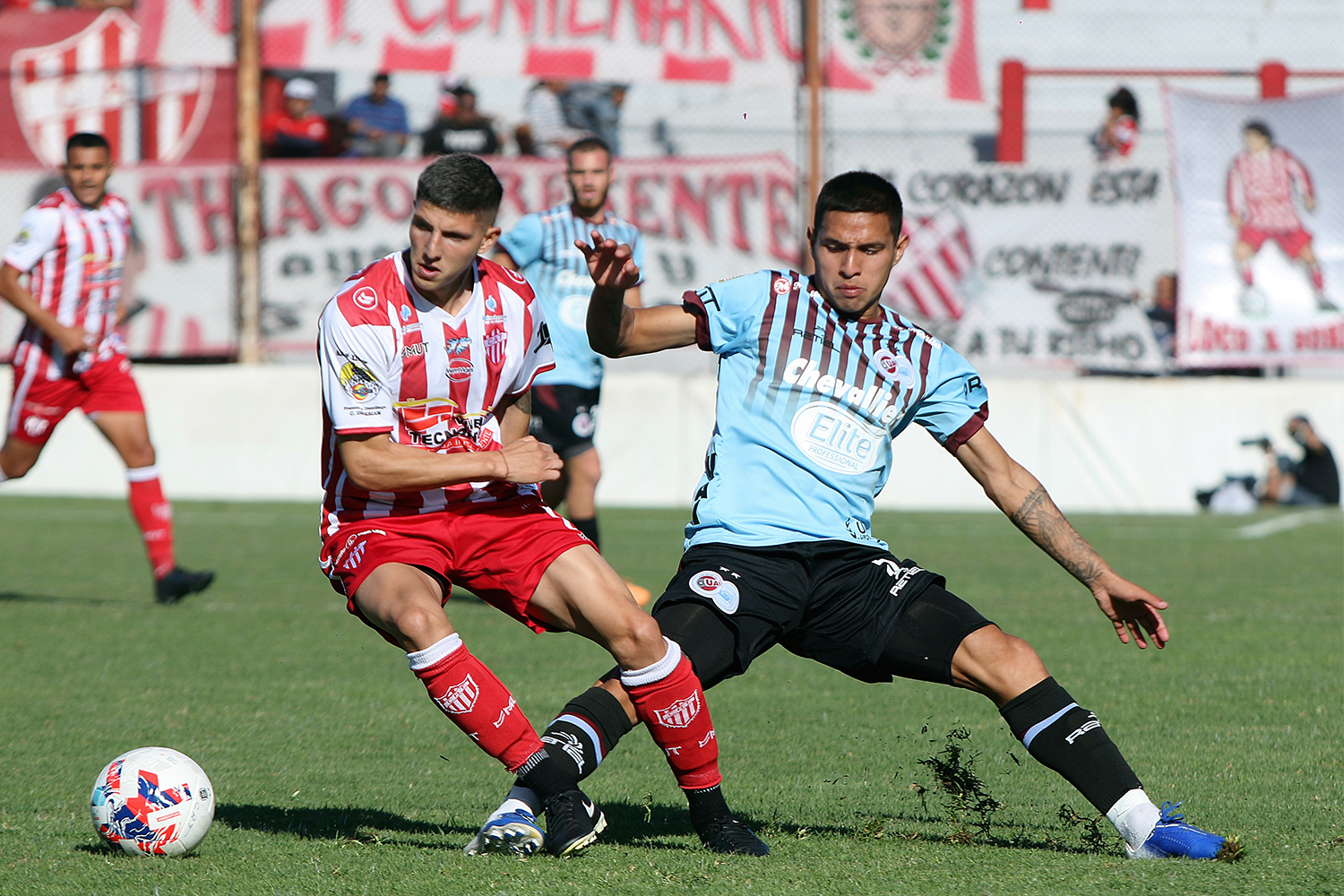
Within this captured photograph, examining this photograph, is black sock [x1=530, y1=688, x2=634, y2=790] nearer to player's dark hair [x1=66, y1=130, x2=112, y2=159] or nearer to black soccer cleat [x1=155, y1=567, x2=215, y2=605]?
black soccer cleat [x1=155, y1=567, x2=215, y2=605]

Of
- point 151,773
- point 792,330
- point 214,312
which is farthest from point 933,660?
point 214,312

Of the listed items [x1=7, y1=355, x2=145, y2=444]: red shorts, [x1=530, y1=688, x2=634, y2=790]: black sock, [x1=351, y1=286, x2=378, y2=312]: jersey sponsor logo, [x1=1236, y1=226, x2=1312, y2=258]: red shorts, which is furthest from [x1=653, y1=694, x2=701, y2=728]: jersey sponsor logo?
[x1=1236, y1=226, x2=1312, y2=258]: red shorts

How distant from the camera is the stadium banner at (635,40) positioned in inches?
575

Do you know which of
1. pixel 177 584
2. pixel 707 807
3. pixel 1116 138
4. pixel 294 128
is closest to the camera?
pixel 707 807

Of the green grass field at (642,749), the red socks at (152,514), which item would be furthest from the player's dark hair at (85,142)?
the green grass field at (642,749)

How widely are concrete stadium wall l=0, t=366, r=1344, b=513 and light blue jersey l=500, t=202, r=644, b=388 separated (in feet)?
17.9

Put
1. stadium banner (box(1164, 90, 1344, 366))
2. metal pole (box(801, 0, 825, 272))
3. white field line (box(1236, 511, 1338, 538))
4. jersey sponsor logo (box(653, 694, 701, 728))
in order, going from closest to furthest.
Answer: jersey sponsor logo (box(653, 694, 701, 728)), white field line (box(1236, 511, 1338, 538)), metal pole (box(801, 0, 825, 272)), stadium banner (box(1164, 90, 1344, 366))

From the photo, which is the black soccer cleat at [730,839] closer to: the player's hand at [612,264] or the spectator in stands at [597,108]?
the player's hand at [612,264]

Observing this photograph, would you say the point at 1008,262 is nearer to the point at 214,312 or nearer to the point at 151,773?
the point at 214,312

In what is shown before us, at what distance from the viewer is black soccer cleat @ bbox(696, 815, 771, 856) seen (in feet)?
12.1

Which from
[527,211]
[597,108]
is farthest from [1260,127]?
[527,211]

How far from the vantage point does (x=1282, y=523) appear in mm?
12570

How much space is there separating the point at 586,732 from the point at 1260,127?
13.0 metres

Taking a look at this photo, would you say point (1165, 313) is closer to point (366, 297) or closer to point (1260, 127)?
point (1260, 127)
